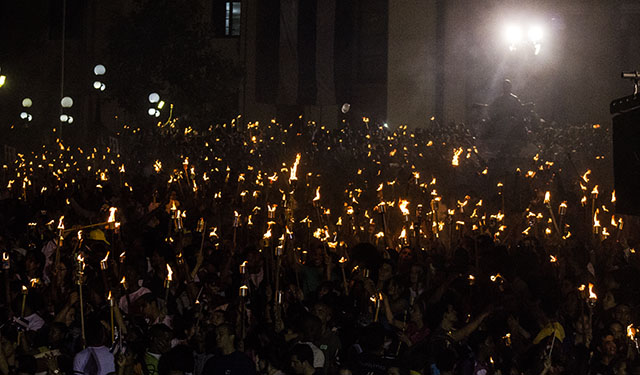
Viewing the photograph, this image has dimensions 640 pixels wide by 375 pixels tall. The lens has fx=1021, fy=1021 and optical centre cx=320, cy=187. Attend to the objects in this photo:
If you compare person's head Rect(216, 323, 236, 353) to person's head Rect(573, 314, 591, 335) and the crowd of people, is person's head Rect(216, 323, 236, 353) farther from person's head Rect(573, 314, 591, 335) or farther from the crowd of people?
person's head Rect(573, 314, 591, 335)

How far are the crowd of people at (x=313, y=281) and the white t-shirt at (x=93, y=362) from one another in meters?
0.01

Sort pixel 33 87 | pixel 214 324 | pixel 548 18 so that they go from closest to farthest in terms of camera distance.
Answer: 1. pixel 214 324
2. pixel 548 18
3. pixel 33 87

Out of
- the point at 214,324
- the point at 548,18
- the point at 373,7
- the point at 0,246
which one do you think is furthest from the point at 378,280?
the point at 373,7

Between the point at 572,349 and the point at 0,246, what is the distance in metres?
6.30

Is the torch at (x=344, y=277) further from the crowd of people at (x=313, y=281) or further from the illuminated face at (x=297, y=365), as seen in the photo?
the illuminated face at (x=297, y=365)

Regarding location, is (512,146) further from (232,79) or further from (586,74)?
(232,79)

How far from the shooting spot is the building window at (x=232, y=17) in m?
35.9

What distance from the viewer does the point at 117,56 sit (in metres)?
34.1

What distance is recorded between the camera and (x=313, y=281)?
10.2m

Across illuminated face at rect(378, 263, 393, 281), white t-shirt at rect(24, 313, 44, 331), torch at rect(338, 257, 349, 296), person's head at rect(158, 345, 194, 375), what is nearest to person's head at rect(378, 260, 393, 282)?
illuminated face at rect(378, 263, 393, 281)

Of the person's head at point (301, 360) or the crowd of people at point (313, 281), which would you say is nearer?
the person's head at point (301, 360)

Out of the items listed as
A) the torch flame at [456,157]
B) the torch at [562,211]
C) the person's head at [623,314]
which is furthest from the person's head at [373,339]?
the torch flame at [456,157]

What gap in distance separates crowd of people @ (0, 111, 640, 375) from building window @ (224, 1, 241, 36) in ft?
65.1

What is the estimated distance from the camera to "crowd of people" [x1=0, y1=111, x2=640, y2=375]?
787 cm
